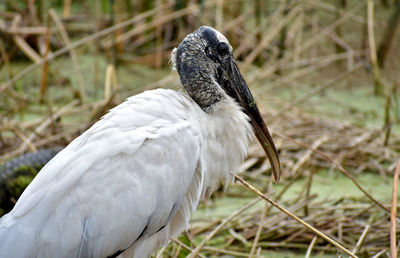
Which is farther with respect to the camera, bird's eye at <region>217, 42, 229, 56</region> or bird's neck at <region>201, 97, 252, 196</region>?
bird's eye at <region>217, 42, 229, 56</region>

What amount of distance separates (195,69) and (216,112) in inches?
8.0

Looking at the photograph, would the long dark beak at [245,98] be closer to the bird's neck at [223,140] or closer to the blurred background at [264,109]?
the bird's neck at [223,140]

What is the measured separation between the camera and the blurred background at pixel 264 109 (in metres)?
3.12

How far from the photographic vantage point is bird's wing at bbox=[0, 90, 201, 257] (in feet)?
6.84

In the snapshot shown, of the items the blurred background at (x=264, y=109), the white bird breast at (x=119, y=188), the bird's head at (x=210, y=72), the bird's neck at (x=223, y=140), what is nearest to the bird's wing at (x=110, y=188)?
the white bird breast at (x=119, y=188)

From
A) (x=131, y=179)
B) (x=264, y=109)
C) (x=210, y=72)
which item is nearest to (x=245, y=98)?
(x=210, y=72)

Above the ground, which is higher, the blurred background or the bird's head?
the bird's head

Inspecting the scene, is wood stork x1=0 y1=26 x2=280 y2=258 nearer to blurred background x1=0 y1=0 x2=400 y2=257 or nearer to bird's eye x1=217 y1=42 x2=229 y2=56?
bird's eye x1=217 y1=42 x2=229 y2=56

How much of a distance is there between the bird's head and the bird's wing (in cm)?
27

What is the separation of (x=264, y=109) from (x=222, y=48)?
206 centimetres

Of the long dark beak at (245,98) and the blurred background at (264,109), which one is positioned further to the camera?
the blurred background at (264,109)

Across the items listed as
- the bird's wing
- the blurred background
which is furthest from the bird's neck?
the blurred background

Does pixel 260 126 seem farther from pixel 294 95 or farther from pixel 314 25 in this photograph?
pixel 314 25

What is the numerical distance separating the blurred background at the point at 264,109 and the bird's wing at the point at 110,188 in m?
0.53
